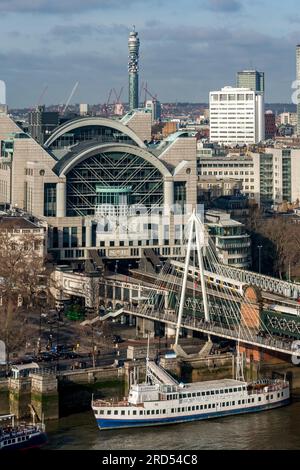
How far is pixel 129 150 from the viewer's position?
187 feet

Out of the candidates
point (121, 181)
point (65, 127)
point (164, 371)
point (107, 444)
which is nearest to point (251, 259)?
point (121, 181)

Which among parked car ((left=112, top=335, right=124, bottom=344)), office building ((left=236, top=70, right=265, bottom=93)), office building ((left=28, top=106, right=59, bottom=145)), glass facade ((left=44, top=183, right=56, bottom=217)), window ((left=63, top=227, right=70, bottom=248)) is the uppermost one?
office building ((left=236, top=70, right=265, bottom=93))

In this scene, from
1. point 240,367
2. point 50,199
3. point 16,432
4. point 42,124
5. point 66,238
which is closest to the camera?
point 16,432

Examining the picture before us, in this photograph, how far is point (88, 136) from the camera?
61.0m

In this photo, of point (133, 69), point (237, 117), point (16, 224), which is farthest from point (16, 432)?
point (133, 69)

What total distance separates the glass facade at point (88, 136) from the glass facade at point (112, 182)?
3191 millimetres

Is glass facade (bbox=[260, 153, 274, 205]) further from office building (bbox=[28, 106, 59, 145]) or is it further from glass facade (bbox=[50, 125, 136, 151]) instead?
office building (bbox=[28, 106, 59, 145])

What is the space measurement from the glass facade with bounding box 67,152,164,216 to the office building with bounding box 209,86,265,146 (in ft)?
269

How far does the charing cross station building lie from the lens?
179 feet

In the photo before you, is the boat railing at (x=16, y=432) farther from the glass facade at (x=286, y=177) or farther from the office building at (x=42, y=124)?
the glass facade at (x=286, y=177)

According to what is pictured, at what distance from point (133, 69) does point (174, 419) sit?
493 ft

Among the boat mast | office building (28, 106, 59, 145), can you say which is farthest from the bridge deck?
office building (28, 106, 59, 145)

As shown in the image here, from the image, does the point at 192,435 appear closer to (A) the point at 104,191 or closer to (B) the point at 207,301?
(B) the point at 207,301

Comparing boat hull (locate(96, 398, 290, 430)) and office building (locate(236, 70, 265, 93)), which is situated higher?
office building (locate(236, 70, 265, 93))
